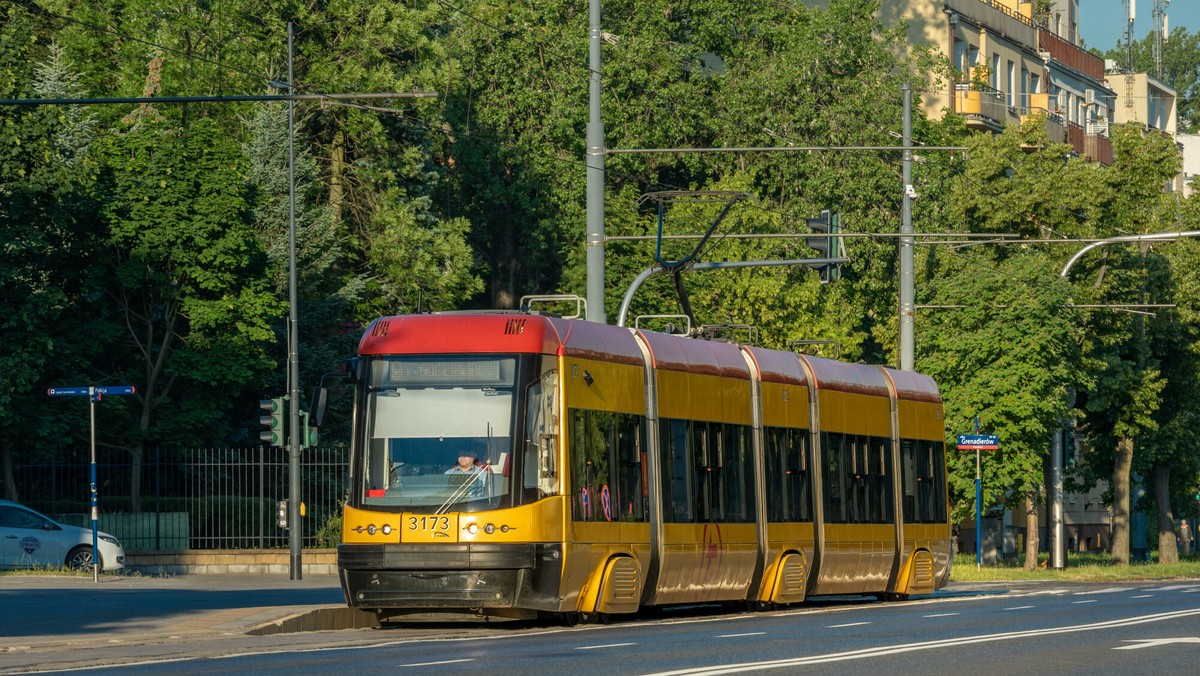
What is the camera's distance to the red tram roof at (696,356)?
23969 mm

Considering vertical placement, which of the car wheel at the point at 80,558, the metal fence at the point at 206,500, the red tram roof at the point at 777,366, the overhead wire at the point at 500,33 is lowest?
the car wheel at the point at 80,558

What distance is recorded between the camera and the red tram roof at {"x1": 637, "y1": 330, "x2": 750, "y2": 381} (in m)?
24.0

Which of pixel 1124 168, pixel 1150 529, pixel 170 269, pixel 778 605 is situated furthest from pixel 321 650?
pixel 1150 529

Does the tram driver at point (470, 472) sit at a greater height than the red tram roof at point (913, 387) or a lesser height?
lesser

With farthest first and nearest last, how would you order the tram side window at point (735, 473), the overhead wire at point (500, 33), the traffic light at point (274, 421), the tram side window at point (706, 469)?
1. the overhead wire at point (500, 33)
2. the traffic light at point (274, 421)
3. the tram side window at point (735, 473)
4. the tram side window at point (706, 469)

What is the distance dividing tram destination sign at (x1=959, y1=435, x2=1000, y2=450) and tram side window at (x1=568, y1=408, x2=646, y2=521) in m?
19.1

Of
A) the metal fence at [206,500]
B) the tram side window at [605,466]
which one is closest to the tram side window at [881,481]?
the tram side window at [605,466]

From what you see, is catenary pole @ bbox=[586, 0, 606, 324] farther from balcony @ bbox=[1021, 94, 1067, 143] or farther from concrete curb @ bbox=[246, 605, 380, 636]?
balcony @ bbox=[1021, 94, 1067, 143]

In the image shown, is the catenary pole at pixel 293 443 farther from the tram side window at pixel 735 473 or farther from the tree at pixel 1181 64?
the tree at pixel 1181 64

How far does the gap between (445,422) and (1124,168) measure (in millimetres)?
39160

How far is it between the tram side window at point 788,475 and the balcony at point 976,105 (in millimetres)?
45335

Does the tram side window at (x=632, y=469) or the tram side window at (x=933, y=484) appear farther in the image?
the tram side window at (x=933, y=484)

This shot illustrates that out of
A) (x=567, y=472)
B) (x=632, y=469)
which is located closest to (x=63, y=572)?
(x=632, y=469)

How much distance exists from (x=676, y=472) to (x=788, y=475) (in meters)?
3.36
